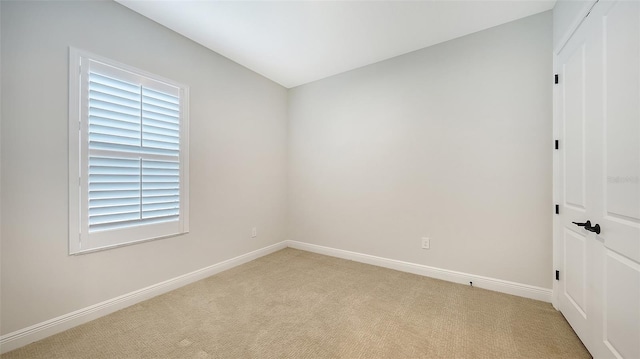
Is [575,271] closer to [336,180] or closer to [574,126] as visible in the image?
[574,126]

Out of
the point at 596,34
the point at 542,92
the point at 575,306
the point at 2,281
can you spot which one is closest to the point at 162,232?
the point at 2,281

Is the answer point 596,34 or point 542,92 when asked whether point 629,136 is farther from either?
point 542,92

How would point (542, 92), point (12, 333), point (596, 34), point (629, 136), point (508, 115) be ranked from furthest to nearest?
point (508, 115)
point (542, 92)
point (12, 333)
point (596, 34)
point (629, 136)

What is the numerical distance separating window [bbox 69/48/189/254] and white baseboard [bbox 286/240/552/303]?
79.2 inches

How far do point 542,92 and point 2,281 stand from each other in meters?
4.33

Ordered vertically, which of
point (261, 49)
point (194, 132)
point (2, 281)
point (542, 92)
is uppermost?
point (261, 49)

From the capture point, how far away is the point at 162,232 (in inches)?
90.7

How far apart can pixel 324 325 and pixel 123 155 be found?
217cm

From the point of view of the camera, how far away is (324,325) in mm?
1798

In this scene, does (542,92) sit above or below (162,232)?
above

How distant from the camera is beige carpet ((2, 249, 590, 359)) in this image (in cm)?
153

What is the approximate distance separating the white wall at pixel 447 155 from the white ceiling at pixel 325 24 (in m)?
0.22

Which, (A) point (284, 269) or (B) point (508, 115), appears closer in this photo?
(B) point (508, 115)

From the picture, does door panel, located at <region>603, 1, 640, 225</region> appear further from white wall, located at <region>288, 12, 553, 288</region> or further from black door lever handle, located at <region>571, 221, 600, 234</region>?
white wall, located at <region>288, 12, 553, 288</region>
